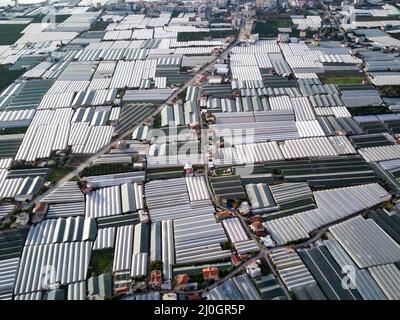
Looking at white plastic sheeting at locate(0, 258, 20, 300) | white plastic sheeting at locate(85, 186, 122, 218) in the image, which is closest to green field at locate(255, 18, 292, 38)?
white plastic sheeting at locate(85, 186, 122, 218)

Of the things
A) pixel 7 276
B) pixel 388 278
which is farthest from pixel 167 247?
pixel 388 278

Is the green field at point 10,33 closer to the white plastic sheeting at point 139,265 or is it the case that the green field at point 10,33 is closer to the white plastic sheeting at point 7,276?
the white plastic sheeting at point 7,276

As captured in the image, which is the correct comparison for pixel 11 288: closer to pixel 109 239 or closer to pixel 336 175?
pixel 109 239

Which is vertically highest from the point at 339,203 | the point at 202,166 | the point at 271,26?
the point at 271,26

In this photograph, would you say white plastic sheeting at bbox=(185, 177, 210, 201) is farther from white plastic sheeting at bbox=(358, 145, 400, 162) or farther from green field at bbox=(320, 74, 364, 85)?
green field at bbox=(320, 74, 364, 85)

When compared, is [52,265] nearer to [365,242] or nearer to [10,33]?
[365,242]
